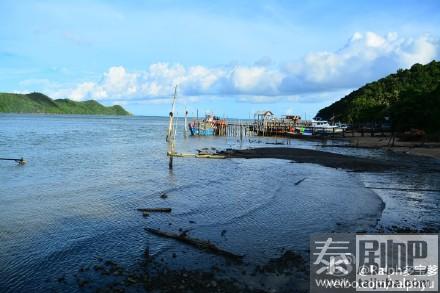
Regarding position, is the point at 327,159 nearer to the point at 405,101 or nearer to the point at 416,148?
the point at 416,148

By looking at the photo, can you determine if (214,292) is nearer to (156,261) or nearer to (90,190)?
(156,261)

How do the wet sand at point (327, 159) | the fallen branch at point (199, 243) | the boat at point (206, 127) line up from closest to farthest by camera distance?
the fallen branch at point (199, 243) → the wet sand at point (327, 159) → the boat at point (206, 127)

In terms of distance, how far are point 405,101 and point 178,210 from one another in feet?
213

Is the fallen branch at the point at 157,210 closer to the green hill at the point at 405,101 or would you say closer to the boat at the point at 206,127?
the green hill at the point at 405,101

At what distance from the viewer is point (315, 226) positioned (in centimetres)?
1678

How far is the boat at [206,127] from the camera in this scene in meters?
89.1

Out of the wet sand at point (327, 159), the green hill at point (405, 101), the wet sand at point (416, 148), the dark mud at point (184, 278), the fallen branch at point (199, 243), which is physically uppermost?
the green hill at point (405, 101)

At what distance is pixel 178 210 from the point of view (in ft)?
64.5

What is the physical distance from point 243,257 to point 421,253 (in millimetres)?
5680

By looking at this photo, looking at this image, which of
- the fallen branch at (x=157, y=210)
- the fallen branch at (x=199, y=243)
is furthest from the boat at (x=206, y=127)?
the fallen branch at (x=199, y=243)

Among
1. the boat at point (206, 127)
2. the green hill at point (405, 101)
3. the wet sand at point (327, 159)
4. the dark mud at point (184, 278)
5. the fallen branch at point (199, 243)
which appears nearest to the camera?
the dark mud at point (184, 278)

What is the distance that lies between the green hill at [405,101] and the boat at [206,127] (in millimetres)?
33595

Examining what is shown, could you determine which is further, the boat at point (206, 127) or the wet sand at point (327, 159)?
the boat at point (206, 127)

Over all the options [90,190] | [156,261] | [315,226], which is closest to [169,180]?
[90,190]
